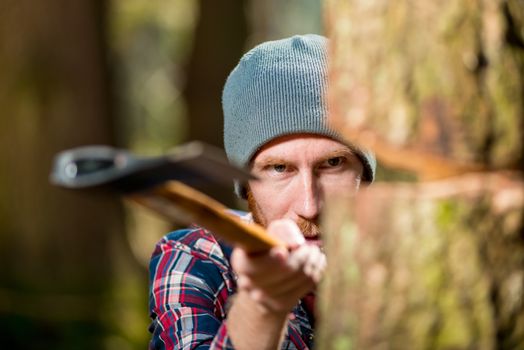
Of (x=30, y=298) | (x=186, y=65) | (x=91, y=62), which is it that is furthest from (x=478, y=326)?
(x=186, y=65)

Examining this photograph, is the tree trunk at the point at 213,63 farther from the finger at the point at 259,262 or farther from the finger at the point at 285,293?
the finger at the point at 259,262

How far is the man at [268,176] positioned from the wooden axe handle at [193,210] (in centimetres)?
62

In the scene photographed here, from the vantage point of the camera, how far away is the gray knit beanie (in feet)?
9.78

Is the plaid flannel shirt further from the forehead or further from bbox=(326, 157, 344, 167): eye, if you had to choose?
bbox=(326, 157, 344, 167): eye

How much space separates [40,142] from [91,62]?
3.51 ft

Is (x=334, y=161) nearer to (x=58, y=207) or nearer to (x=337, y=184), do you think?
(x=337, y=184)

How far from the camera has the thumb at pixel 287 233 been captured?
2.09m

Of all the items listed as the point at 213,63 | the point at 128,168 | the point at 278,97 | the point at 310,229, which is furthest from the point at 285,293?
the point at 213,63

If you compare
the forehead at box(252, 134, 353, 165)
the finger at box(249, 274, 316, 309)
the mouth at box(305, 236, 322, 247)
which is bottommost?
the mouth at box(305, 236, 322, 247)

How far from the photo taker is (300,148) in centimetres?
293

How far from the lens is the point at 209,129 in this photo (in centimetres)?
1170

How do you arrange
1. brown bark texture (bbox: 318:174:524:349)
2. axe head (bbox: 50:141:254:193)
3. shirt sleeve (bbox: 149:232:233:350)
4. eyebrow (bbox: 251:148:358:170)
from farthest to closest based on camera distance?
eyebrow (bbox: 251:148:358:170), shirt sleeve (bbox: 149:232:233:350), brown bark texture (bbox: 318:174:524:349), axe head (bbox: 50:141:254:193)

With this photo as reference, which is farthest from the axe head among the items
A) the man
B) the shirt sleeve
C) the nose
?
the nose

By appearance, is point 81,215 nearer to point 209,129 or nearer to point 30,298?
point 30,298
